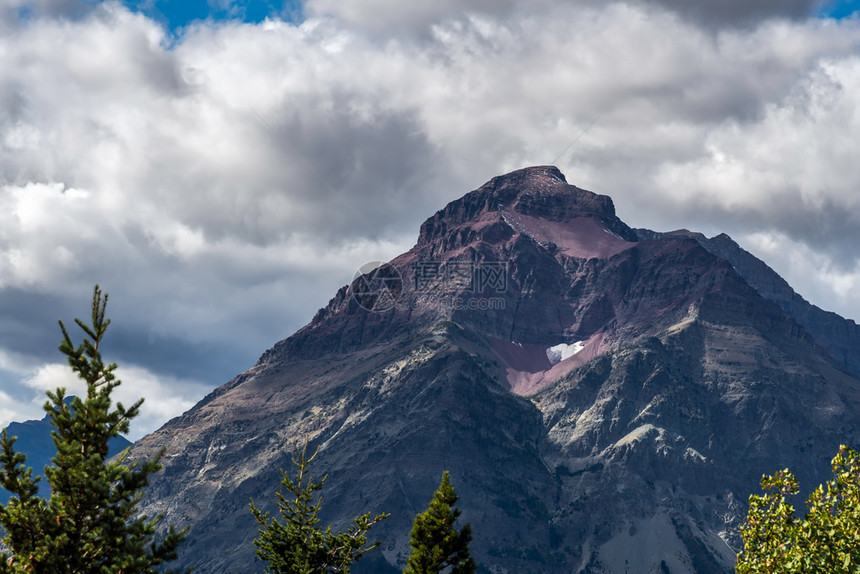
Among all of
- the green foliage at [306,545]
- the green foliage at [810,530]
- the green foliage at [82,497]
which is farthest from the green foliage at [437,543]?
the green foliage at [82,497]

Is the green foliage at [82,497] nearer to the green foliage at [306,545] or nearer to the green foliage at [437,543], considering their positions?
the green foliage at [306,545]

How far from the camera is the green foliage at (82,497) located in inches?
1810

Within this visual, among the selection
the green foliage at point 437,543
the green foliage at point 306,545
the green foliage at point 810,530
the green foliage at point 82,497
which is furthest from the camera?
the green foliage at point 437,543

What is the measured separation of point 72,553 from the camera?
153 feet

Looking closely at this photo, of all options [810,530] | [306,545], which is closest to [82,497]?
[306,545]

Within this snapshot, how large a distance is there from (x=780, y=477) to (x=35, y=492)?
129ft

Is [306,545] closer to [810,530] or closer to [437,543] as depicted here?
[437,543]

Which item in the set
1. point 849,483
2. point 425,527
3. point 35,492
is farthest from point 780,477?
point 35,492

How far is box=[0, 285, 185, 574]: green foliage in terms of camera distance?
4597cm

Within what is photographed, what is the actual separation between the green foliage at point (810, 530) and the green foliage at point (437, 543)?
2510cm

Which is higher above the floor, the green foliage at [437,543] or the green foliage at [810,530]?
the green foliage at [437,543]

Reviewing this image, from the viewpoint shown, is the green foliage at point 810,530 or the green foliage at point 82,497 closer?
the green foliage at point 82,497

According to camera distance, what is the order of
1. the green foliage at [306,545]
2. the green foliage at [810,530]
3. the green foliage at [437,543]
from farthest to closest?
the green foliage at [437,543] → the green foliage at [306,545] → the green foliage at [810,530]

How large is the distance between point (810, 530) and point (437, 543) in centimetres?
3215
